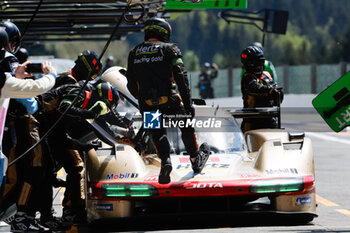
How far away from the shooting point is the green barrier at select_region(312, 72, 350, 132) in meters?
8.87

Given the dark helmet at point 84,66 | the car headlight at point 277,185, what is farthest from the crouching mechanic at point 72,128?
the car headlight at point 277,185

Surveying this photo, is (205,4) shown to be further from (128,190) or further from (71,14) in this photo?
(128,190)

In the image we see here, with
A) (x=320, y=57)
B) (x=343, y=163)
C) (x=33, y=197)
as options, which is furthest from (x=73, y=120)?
(x=320, y=57)

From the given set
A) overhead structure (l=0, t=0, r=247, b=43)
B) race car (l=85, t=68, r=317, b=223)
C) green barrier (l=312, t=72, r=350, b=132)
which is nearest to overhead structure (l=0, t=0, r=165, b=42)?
overhead structure (l=0, t=0, r=247, b=43)

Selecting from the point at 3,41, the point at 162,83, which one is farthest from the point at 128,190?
the point at 3,41

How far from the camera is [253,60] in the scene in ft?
39.1

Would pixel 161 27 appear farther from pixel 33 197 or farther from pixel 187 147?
pixel 33 197

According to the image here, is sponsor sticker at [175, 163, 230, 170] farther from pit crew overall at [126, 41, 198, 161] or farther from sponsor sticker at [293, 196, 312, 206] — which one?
sponsor sticker at [293, 196, 312, 206]

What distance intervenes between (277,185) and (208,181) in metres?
0.64

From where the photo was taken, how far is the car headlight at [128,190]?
345 inches

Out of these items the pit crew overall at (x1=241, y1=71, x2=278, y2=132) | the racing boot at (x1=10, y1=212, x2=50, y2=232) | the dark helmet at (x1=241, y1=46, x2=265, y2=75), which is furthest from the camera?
the dark helmet at (x1=241, y1=46, x2=265, y2=75)

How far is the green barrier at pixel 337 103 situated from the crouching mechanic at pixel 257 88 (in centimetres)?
253

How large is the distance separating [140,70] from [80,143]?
92cm

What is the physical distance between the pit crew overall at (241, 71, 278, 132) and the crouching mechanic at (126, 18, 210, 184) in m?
2.36
